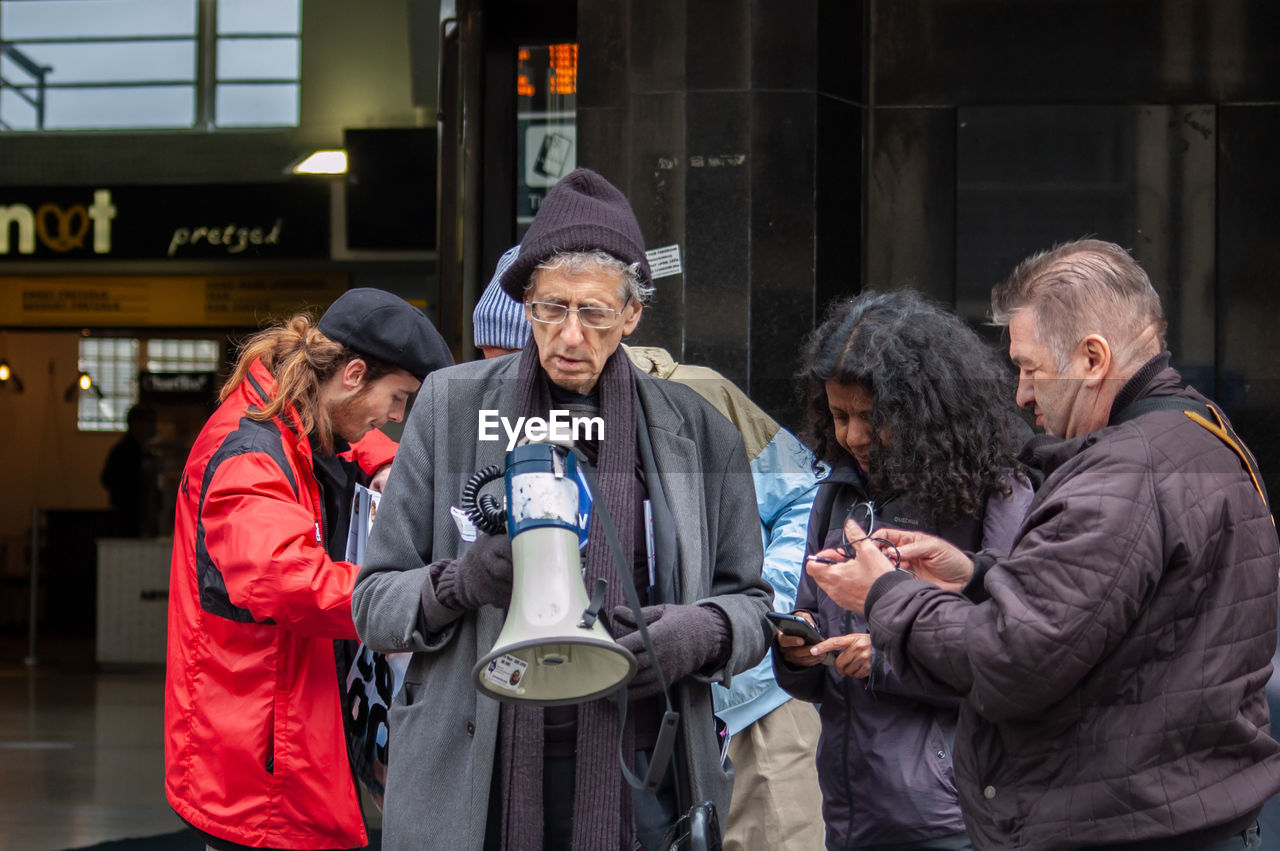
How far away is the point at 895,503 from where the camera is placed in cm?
282

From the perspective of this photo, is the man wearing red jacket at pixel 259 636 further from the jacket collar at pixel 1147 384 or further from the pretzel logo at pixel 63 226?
the pretzel logo at pixel 63 226

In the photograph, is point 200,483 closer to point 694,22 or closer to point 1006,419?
point 1006,419

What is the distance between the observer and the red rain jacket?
9.29 ft

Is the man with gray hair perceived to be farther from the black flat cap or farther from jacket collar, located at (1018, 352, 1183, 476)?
the black flat cap

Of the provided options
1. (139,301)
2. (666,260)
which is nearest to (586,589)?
(666,260)

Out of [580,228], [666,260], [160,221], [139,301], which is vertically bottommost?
[580,228]

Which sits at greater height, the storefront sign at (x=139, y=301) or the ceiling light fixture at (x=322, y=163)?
the ceiling light fixture at (x=322, y=163)

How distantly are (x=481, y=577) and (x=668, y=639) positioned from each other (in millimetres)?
336

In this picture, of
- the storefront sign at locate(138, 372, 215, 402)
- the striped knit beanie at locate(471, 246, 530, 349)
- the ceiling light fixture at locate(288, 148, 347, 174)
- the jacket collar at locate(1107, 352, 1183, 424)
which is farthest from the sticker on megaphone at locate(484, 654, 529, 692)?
the storefront sign at locate(138, 372, 215, 402)

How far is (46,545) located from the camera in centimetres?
1337

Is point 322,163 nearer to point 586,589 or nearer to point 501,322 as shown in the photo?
point 501,322

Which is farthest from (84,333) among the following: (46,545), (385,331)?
(385,331)

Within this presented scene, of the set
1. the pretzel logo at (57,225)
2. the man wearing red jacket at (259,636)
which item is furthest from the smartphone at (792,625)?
the pretzel logo at (57,225)

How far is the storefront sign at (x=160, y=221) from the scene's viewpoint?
21.3 feet
